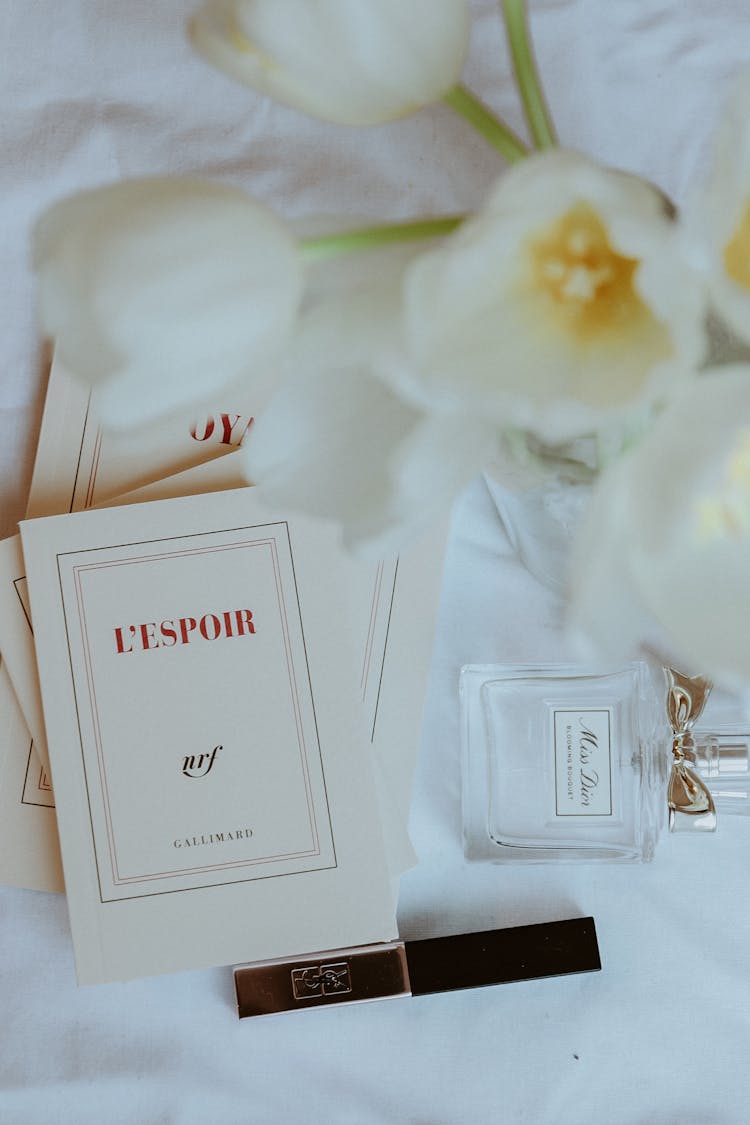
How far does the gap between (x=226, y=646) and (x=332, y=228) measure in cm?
35

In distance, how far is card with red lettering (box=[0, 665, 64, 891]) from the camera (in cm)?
58

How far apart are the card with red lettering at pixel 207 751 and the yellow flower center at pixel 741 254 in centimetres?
34

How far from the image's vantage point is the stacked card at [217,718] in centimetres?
56

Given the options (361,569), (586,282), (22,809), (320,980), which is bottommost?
(320,980)

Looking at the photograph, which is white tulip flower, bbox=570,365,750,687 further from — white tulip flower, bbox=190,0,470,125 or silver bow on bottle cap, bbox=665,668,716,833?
silver bow on bottle cap, bbox=665,668,716,833

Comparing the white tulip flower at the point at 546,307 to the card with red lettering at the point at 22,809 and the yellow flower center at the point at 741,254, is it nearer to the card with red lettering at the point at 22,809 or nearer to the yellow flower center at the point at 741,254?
the yellow flower center at the point at 741,254

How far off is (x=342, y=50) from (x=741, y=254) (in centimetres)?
10

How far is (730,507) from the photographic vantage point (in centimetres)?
25

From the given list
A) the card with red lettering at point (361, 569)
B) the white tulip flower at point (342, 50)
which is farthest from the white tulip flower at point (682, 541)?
the card with red lettering at point (361, 569)

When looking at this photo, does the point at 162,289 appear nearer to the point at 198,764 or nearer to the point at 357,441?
the point at 357,441

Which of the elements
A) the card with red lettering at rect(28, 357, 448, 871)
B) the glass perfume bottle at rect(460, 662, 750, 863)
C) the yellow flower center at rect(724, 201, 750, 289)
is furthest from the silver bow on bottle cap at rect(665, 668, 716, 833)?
the yellow flower center at rect(724, 201, 750, 289)

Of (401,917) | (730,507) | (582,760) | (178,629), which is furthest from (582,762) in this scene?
(730,507)

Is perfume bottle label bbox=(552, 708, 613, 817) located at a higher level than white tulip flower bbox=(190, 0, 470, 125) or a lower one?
lower

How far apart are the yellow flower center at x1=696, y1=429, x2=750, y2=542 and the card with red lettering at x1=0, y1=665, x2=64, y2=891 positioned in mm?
439
